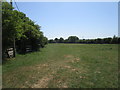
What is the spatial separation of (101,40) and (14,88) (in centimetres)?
7154

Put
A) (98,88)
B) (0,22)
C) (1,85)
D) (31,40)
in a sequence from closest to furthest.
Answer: (98,88) < (1,85) < (0,22) < (31,40)

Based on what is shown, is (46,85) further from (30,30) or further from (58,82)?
(30,30)

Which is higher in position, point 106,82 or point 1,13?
point 1,13

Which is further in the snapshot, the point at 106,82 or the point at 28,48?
the point at 28,48

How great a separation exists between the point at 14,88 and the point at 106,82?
326 centimetres

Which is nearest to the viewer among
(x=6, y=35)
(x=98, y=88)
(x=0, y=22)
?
(x=98, y=88)

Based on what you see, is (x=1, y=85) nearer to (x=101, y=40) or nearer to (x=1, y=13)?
(x=1, y=13)

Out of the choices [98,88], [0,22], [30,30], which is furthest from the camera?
[30,30]

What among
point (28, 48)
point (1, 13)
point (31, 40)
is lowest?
point (28, 48)

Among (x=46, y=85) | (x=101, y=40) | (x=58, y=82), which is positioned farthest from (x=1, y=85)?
(x=101, y=40)

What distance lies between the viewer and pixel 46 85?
9.70 feet

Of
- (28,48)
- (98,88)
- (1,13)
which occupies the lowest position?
(98,88)

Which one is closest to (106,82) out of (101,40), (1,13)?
(1,13)

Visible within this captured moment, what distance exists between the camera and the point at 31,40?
13211 mm
